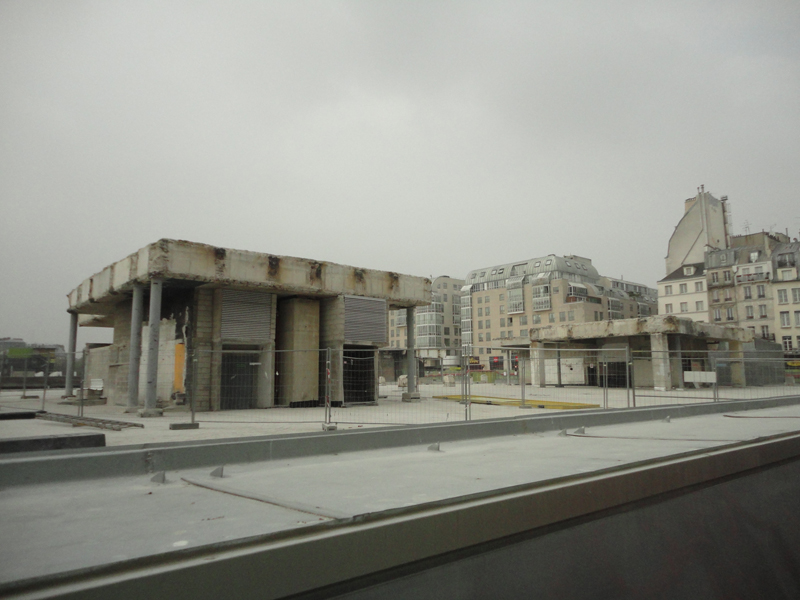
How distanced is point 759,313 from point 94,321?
71.7m

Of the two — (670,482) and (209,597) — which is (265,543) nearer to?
(209,597)

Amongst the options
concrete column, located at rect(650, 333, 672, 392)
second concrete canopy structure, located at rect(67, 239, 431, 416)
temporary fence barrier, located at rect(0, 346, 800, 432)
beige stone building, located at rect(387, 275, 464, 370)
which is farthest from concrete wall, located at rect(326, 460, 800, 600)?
beige stone building, located at rect(387, 275, 464, 370)

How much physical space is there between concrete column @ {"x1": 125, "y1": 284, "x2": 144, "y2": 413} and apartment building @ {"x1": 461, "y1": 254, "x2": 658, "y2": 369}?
64.9m

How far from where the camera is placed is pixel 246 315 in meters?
19.9

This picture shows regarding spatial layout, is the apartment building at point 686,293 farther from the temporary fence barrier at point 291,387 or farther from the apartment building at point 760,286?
the temporary fence barrier at point 291,387

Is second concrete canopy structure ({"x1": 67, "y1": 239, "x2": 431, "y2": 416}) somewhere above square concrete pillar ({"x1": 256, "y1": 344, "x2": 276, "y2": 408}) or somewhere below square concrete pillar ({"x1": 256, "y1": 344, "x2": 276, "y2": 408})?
above

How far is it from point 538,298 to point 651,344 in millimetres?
55972

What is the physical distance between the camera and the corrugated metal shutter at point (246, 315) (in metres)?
19.5

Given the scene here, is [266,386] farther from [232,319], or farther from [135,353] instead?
[135,353]

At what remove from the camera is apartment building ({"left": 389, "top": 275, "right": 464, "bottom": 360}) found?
106 metres

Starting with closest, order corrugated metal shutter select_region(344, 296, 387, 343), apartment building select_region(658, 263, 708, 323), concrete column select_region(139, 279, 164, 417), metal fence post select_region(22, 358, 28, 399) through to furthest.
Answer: concrete column select_region(139, 279, 164, 417) < metal fence post select_region(22, 358, 28, 399) < corrugated metal shutter select_region(344, 296, 387, 343) < apartment building select_region(658, 263, 708, 323)

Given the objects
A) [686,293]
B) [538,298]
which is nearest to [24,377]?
[686,293]

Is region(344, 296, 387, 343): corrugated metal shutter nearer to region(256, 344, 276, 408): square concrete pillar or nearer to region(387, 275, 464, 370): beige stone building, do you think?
region(256, 344, 276, 408): square concrete pillar

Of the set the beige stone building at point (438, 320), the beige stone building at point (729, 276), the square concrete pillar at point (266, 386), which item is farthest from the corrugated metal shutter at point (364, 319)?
the beige stone building at point (438, 320)
